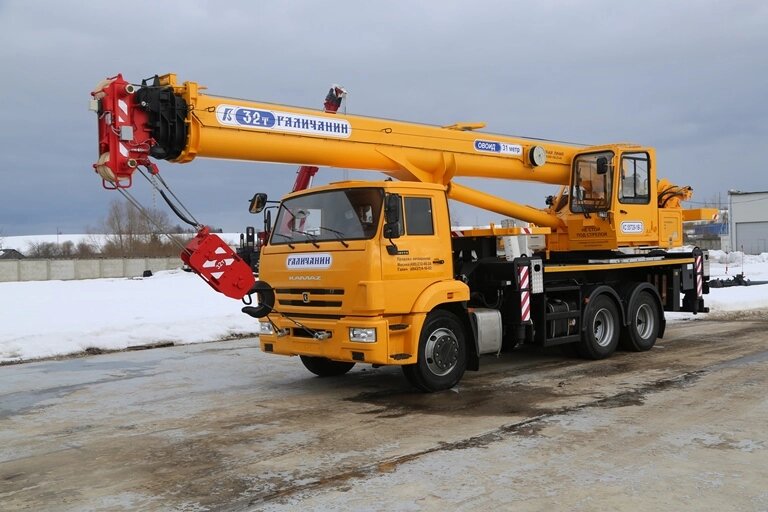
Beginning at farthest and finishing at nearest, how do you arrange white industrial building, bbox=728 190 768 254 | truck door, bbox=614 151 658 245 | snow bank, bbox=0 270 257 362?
white industrial building, bbox=728 190 768 254, snow bank, bbox=0 270 257 362, truck door, bbox=614 151 658 245

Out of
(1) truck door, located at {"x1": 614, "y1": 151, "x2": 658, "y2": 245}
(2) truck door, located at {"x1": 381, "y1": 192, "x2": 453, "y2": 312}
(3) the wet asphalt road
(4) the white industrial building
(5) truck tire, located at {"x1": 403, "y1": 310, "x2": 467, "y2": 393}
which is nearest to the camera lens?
(3) the wet asphalt road

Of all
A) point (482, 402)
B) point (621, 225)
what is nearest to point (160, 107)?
point (482, 402)

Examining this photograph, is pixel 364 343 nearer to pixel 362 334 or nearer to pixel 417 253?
pixel 362 334

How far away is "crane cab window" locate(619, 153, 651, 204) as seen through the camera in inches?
488

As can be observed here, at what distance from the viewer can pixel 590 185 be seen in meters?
Result: 12.7

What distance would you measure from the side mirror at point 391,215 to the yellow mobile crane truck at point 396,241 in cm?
2

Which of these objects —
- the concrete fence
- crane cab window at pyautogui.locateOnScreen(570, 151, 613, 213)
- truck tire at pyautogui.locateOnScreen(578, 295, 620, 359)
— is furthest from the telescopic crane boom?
the concrete fence

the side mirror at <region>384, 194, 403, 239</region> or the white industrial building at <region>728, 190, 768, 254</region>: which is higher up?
the white industrial building at <region>728, 190, 768, 254</region>

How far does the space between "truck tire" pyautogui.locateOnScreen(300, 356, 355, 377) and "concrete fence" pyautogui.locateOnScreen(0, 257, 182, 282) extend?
49132 millimetres

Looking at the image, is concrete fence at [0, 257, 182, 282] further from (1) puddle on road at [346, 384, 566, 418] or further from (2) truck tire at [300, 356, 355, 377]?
(1) puddle on road at [346, 384, 566, 418]

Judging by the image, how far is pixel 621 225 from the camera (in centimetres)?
1224

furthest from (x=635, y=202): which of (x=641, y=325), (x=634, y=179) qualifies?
(x=641, y=325)

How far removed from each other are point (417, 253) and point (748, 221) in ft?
235

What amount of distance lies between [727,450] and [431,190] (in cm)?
463
